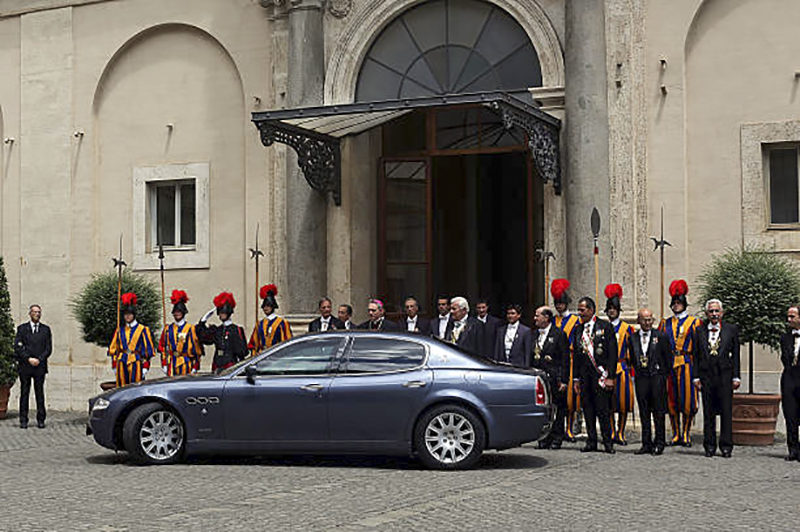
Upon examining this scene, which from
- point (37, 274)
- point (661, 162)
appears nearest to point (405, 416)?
point (661, 162)

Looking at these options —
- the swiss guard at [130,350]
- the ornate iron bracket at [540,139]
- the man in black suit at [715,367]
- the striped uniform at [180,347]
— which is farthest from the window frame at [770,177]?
the swiss guard at [130,350]

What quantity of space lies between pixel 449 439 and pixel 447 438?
0.02 metres

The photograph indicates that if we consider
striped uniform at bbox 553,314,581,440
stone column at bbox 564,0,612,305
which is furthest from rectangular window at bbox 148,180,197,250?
striped uniform at bbox 553,314,581,440

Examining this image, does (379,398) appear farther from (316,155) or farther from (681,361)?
(316,155)

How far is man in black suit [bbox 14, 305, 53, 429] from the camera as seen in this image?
58.7 ft

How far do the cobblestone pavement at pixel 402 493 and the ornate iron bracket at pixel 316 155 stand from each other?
554 centimetres

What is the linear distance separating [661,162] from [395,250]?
4.36m

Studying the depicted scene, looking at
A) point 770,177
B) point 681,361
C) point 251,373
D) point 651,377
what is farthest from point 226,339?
point 770,177

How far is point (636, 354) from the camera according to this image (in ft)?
46.4

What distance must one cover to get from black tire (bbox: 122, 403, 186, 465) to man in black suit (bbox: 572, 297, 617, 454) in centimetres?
456

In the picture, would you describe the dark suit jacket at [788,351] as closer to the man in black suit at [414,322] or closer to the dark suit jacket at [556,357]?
the dark suit jacket at [556,357]

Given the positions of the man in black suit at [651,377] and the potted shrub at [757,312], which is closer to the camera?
the man in black suit at [651,377]

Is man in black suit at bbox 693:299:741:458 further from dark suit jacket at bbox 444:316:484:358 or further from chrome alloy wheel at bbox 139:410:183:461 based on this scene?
chrome alloy wheel at bbox 139:410:183:461

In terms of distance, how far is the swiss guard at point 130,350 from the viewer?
17.3 m
